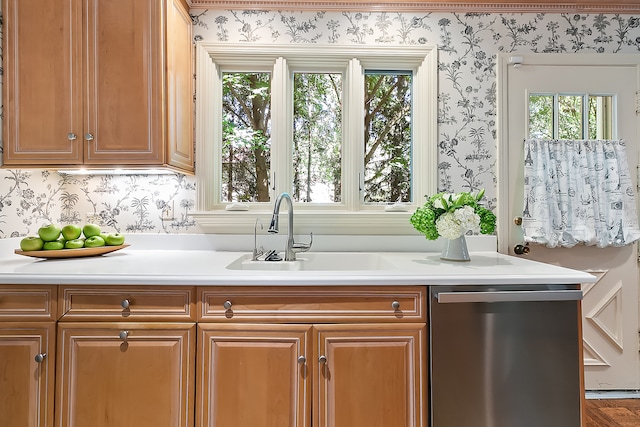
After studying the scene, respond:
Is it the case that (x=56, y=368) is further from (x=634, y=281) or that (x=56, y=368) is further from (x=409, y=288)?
(x=634, y=281)

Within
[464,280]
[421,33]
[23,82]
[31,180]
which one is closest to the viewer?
[464,280]

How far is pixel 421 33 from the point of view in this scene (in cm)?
213

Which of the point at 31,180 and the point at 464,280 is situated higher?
the point at 31,180

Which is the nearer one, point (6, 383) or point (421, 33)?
point (6, 383)

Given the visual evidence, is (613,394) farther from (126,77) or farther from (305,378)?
(126,77)

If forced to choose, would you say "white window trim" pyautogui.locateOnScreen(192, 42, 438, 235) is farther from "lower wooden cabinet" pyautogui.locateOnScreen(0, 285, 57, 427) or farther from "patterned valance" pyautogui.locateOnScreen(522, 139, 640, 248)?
"lower wooden cabinet" pyautogui.locateOnScreen(0, 285, 57, 427)

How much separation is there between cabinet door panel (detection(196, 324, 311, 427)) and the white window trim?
835mm

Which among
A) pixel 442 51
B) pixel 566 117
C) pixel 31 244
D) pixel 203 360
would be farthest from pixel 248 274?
pixel 566 117

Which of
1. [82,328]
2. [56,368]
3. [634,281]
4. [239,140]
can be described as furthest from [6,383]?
[634,281]

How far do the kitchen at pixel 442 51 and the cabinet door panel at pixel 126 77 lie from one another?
40cm

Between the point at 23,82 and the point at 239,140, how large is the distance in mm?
1065

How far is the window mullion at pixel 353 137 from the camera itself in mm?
2129

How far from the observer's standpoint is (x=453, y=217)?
5.38ft

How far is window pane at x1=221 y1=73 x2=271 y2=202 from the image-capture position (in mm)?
2191
